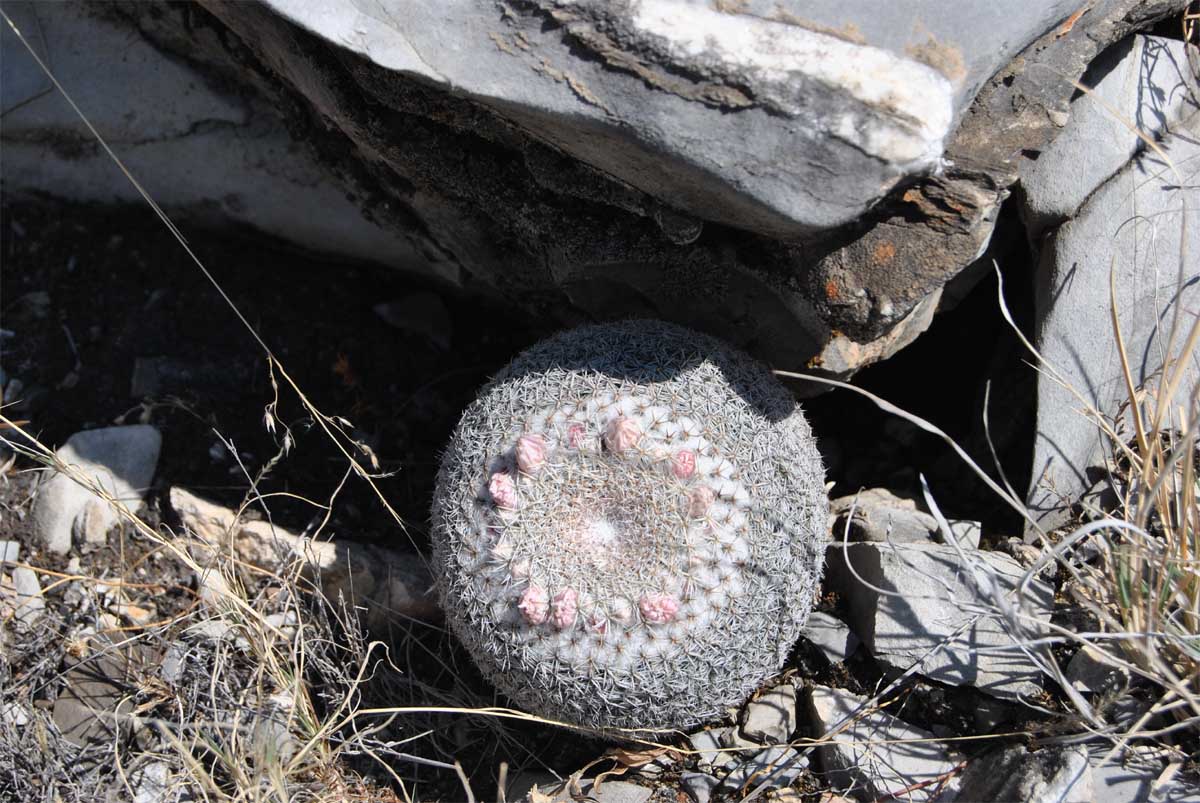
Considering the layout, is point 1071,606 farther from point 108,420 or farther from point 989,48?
point 108,420

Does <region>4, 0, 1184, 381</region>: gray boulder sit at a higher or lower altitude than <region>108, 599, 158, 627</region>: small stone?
higher

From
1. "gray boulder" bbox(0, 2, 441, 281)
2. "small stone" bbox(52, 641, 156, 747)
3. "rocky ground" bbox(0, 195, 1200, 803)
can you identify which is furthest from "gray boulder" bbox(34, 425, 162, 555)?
"gray boulder" bbox(0, 2, 441, 281)

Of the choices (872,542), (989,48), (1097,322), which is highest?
(989,48)

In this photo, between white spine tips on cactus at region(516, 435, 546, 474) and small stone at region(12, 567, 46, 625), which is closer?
white spine tips on cactus at region(516, 435, 546, 474)

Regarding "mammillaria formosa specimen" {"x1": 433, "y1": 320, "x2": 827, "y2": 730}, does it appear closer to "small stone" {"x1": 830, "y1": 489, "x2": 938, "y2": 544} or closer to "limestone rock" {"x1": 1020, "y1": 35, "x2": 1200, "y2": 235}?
"small stone" {"x1": 830, "y1": 489, "x2": 938, "y2": 544}

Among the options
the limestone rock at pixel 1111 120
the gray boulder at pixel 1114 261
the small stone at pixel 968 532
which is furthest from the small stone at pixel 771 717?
the limestone rock at pixel 1111 120

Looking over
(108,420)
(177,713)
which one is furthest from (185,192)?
(177,713)
